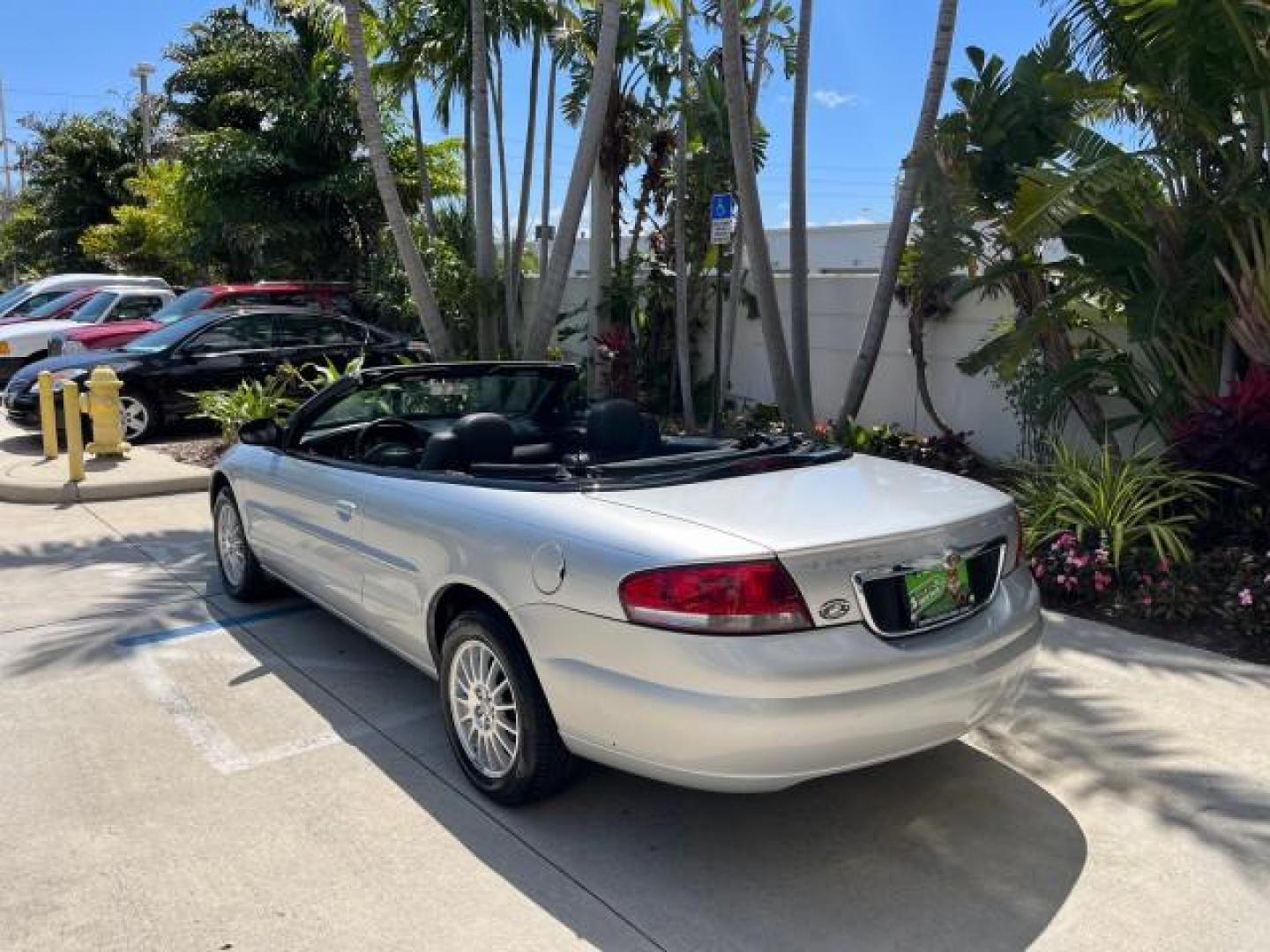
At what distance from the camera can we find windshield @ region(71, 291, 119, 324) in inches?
645

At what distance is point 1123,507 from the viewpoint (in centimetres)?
589

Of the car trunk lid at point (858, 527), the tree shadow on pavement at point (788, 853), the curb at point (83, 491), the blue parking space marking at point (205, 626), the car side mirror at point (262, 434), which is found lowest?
the tree shadow on pavement at point (788, 853)

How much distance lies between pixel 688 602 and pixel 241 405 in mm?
9186

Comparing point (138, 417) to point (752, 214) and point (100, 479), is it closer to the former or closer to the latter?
point (100, 479)

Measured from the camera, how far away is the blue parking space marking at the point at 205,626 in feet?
17.7

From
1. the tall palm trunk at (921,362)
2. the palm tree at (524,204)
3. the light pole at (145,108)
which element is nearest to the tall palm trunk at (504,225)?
the palm tree at (524,204)

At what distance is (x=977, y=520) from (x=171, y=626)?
4206 millimetres

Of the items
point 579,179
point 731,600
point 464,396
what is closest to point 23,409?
point 579,179

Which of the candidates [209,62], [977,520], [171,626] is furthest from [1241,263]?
[209,62]

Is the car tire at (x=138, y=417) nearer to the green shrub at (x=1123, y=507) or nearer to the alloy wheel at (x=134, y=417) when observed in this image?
the alloy wheel at (x=134, y=417)

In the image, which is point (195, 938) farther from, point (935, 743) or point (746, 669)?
point (935, 743)

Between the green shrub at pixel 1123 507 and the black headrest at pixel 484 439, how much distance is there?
320 cm

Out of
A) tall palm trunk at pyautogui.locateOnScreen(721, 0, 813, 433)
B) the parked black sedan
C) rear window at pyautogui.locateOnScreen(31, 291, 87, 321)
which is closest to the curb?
the parked black sedan

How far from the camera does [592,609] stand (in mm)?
3133
